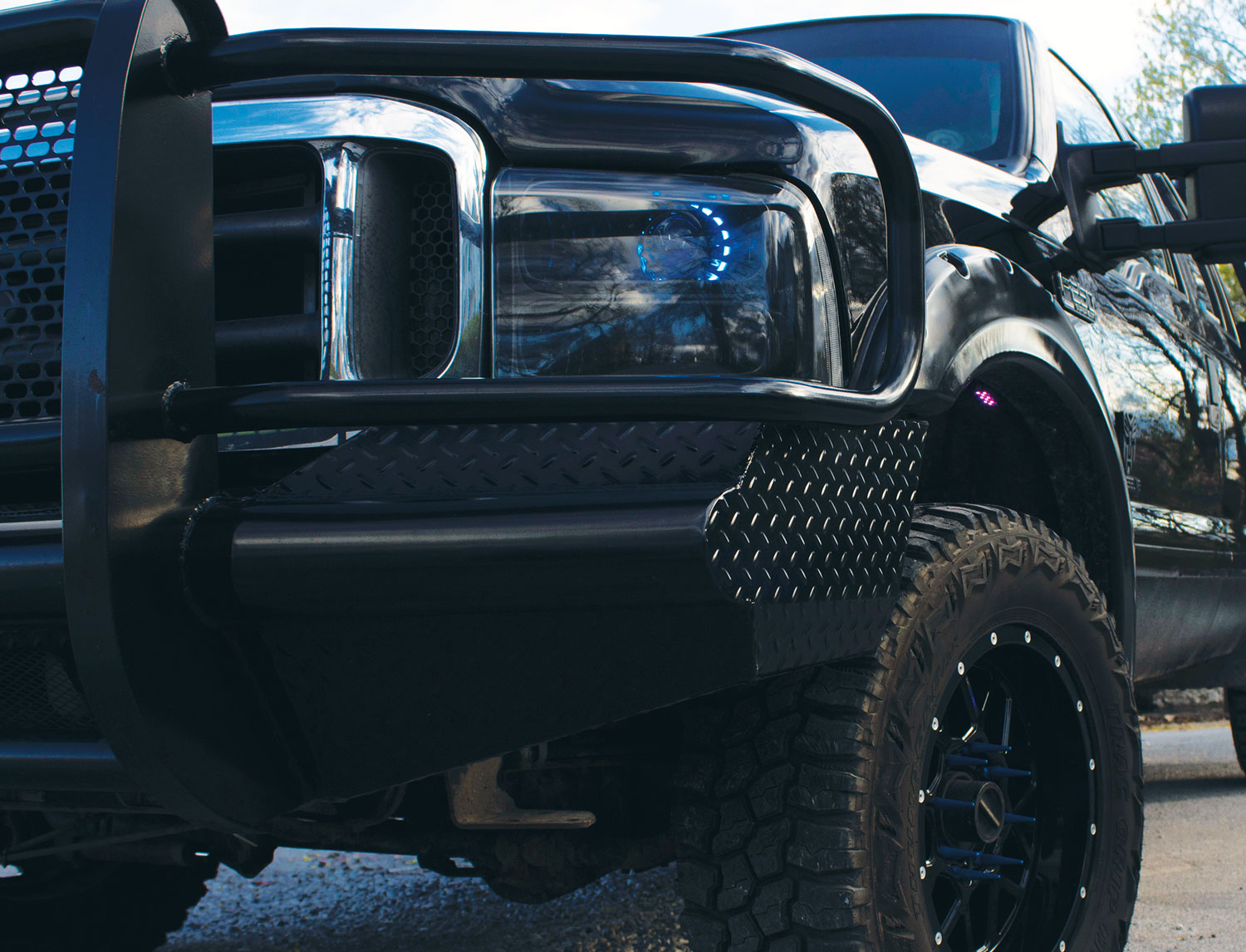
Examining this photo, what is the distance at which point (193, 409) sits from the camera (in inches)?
50.4

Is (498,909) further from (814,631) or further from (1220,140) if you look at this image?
(1220,140)

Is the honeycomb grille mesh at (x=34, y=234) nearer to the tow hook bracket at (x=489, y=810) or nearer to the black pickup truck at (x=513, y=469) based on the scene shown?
the black pickup truck at (x=513, y=469)

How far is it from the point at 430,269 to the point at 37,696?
0.70 metres

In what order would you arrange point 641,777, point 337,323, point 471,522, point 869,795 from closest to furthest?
point 471,522
point 337,323
point 869,795
point 641,777

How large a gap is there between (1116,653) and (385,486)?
4.87 ft

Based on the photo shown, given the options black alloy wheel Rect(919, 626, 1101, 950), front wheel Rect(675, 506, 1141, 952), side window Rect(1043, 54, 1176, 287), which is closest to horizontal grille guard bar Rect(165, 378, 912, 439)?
front wheel Rect(675, 506, 1141, 952)

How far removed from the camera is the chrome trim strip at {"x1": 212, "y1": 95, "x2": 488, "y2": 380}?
1.46 m

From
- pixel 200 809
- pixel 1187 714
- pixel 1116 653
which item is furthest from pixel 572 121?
pixel 1187 714

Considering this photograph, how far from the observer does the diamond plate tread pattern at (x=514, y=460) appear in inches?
52.3

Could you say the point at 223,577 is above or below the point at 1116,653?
above

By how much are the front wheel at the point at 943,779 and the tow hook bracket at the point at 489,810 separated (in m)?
0.19

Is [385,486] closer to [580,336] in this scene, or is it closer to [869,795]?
[580,336]

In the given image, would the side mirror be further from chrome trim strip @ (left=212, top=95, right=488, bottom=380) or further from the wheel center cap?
chrome trim strip @ (left=212, top=95, right=488, bottom=380)

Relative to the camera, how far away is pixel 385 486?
134 centimetres
